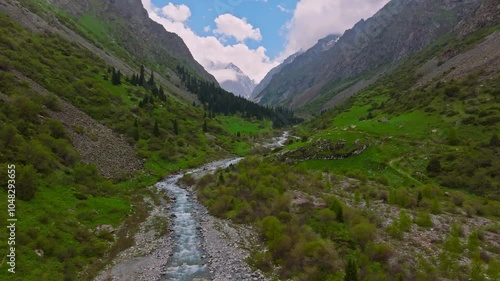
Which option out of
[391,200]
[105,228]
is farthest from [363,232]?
[105,228]

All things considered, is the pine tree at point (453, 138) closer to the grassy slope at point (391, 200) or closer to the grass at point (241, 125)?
the grassy slope at point (391, 200)

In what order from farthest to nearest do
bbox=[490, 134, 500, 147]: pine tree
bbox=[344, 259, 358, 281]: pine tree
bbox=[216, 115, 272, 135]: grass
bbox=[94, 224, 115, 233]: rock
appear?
bbox=[216, 115, 272, 135]: grass, bbox=[490, 134, 500, 147]: pine tree, bbox=[94, 224, 115, 233]: rock, bbox=[344, 259, 358, 281]: pine tree

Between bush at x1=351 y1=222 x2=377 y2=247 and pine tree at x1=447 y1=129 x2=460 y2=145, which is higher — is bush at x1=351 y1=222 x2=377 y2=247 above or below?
below

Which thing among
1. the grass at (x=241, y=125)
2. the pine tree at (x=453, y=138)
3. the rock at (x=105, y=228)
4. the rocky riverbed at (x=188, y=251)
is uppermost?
the pine tree at (x=453, y=138)

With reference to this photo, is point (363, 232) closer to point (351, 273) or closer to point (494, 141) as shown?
point (351, 273)

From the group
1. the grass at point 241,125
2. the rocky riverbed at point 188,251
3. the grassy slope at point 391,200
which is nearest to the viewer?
the grassy slope at point 391,200

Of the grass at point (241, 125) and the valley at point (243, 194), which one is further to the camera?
the grass at point (241, 125)

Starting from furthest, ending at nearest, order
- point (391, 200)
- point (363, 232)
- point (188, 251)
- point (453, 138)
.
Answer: point (453, 138) → point (391, 200) → point (188, 251) → point (363, 232)

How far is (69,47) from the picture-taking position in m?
115

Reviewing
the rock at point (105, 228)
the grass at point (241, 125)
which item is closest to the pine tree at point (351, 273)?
the rock at point (105, 228)

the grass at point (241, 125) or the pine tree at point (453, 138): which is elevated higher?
the pine tree at point (453, 138)

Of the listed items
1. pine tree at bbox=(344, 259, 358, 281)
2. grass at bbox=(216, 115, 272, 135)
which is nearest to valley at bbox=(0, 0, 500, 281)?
pine tree at bbox=(344, 259, 358, 281)

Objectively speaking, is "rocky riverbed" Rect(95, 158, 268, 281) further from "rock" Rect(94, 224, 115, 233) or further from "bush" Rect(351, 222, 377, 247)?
"bush" Rect(351, 222, 377, 247)

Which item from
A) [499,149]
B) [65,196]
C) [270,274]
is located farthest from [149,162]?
[499,149]
